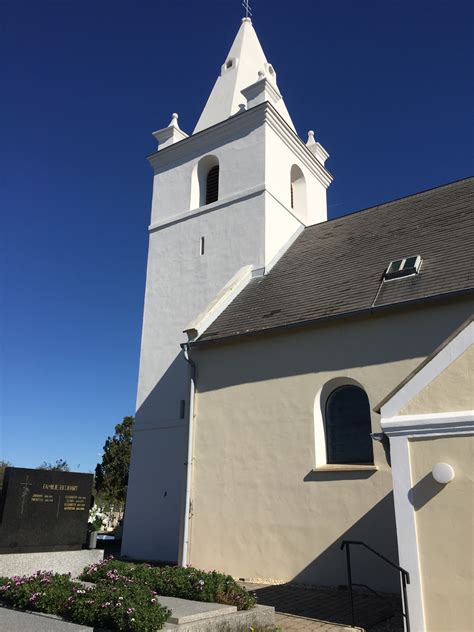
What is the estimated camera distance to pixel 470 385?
645cm

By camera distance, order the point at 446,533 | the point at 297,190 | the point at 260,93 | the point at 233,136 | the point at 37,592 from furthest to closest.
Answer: the point at 297,190, the point at 233,136, the point at 260,93, the point at 37,592, the point at 446,533

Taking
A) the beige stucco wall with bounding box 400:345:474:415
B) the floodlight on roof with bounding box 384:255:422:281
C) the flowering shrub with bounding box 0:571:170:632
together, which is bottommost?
the flowering shrub with bounding box 0:571:170:632

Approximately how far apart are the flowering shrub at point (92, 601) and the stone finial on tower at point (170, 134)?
17.5 m

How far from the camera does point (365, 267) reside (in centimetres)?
1327

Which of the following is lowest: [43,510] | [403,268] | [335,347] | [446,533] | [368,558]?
[368,558]

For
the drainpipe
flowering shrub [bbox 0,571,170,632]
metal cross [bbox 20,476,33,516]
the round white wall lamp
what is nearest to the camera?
flowering shrub [bbox 0,571,170,632]

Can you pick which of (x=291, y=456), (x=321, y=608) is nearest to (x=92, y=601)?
(x=321, y=608)

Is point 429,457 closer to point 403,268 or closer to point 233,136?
point 403,268

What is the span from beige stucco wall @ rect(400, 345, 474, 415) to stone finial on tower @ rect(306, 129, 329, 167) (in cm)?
1720

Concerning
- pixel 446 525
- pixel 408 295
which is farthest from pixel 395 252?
pixel 446 525

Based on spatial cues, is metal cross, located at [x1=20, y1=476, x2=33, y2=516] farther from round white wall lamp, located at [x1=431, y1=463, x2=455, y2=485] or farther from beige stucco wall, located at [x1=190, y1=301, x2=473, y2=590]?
round white wall lamp, located at [x1=431, y1=463, x2=455, y2=485]

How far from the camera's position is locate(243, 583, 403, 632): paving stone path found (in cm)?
727

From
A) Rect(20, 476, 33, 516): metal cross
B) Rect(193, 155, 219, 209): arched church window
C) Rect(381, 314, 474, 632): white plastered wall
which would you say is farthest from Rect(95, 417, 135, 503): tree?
Rect(381, 314, 474, 632): white plastered wall

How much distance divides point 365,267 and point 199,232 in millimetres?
7446
